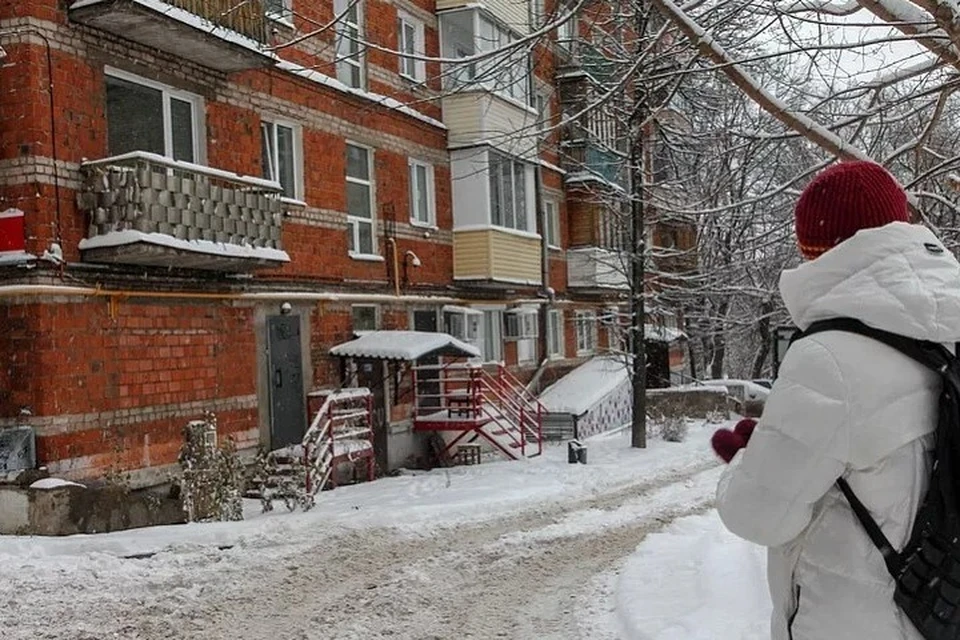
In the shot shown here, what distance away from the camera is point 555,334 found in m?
22.1

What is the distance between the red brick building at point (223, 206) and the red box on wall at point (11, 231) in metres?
0.02

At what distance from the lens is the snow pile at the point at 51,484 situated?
26.8ft

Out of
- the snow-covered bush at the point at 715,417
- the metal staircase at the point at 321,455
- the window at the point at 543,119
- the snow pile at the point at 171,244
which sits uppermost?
the window at the point at 543,119

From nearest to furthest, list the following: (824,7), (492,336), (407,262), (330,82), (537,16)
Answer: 1. (824,7)
2. (537,16)
3. (330,82)
4. (407,262)
5. (492,336)

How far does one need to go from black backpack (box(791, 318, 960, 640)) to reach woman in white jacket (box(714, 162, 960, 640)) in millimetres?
22

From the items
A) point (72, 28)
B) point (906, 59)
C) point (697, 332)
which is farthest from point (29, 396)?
point (697, 332)

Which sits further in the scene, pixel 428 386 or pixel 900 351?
pixel 428 386

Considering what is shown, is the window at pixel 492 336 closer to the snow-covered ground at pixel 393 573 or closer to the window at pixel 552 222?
the window at pixel 552 222

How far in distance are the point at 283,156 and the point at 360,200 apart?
203cm

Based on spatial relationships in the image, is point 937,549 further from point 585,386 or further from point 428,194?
point 585,386

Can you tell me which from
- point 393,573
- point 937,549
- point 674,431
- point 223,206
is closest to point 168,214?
point 223,206

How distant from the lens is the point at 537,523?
888cm

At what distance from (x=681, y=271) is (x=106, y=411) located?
1609 cm


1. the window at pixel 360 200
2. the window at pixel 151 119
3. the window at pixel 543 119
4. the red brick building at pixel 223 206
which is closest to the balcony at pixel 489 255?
the red brick building at pixel 223 206
